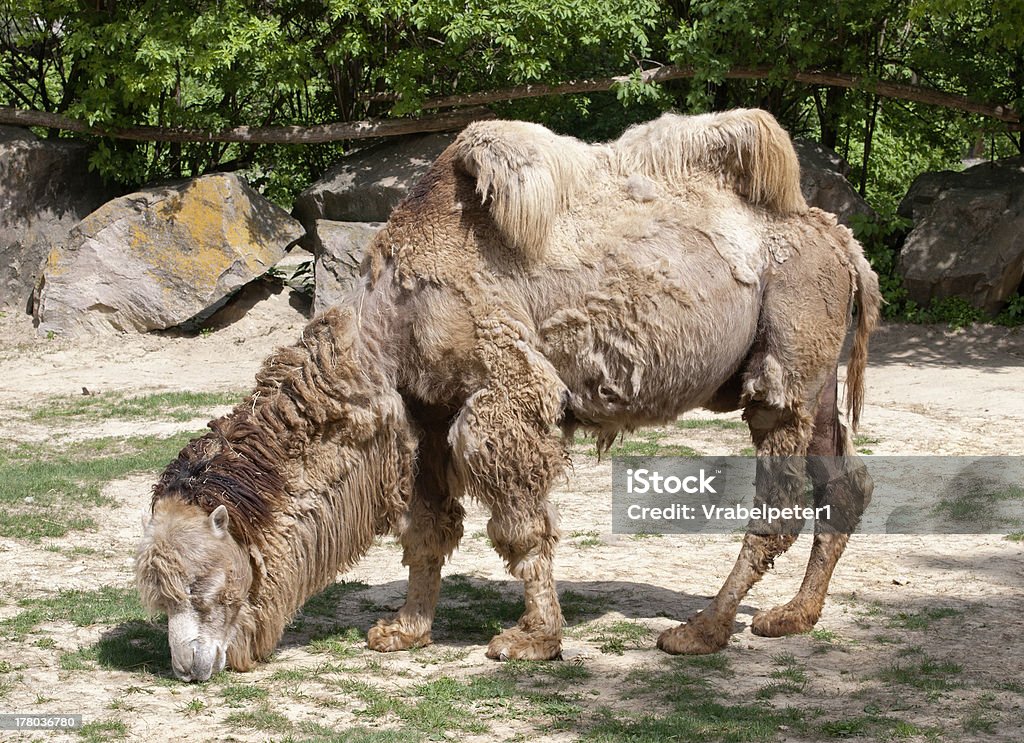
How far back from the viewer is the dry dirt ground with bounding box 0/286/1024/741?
4297 millimetres

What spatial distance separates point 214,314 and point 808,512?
10245 millimetres

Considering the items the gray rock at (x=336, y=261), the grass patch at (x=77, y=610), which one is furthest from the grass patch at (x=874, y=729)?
the gray rock at (x=336, y=261)

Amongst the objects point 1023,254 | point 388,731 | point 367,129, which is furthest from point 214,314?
point 388,731

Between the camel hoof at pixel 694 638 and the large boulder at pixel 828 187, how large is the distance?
983 centimetres

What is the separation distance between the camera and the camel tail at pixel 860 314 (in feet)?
18.1

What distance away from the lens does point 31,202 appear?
1477 cm

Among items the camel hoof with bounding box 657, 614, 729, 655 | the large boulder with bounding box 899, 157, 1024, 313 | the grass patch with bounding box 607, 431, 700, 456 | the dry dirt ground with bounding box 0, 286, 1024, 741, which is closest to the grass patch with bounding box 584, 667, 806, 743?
the dry dirt ground with bounding box 0, 286, 1024, 741

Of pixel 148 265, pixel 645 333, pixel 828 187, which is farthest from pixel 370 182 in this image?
pixel 645 333

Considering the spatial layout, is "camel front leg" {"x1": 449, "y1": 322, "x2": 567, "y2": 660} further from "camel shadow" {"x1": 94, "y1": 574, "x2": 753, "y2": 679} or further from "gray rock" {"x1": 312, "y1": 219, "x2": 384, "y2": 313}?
"gray rock" {"x1": 312, "y1": 219, "x2": 384, "y2": 313}

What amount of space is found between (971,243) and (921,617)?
9275 mm

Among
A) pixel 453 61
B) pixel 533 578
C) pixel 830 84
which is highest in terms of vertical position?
pixel 453 61

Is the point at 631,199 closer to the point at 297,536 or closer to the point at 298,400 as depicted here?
the point at 298,400

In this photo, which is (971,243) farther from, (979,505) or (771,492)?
(771,492)

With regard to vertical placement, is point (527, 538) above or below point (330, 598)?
above
